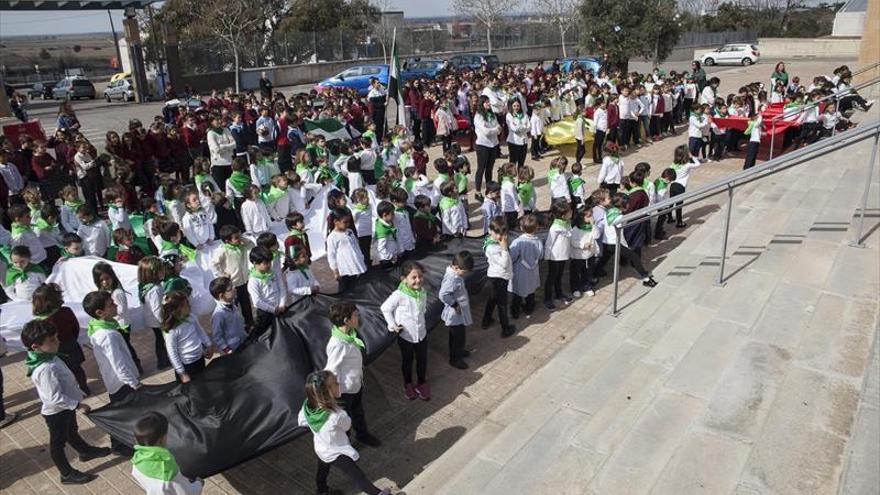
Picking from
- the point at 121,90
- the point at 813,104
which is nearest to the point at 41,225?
the point at 813,104

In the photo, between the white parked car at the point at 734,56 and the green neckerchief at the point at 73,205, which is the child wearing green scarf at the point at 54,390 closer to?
the green neckerchief at the point at 73,205

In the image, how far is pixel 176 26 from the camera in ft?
135

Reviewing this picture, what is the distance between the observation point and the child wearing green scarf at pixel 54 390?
5297 mm

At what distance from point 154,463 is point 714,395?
4.32m

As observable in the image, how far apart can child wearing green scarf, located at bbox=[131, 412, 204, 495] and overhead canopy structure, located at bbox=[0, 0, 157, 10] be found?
2715 cm

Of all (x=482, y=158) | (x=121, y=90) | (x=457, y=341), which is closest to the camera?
(x=457, y=341)

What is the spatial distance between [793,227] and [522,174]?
3.78 meters

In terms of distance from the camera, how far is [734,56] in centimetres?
4266

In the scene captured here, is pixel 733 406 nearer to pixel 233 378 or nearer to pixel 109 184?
pixel 233 378

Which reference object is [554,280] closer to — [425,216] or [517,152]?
[425,216]

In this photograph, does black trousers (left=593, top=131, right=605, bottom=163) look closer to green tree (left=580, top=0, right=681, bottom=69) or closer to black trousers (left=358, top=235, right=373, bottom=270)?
black trousers (left=358, top=235, right=373, bottom=270)

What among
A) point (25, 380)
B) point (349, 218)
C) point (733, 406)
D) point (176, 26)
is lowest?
point (25, 380)

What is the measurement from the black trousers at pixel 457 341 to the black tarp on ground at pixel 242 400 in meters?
0.81

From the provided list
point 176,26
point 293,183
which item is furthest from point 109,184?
point 176,26
